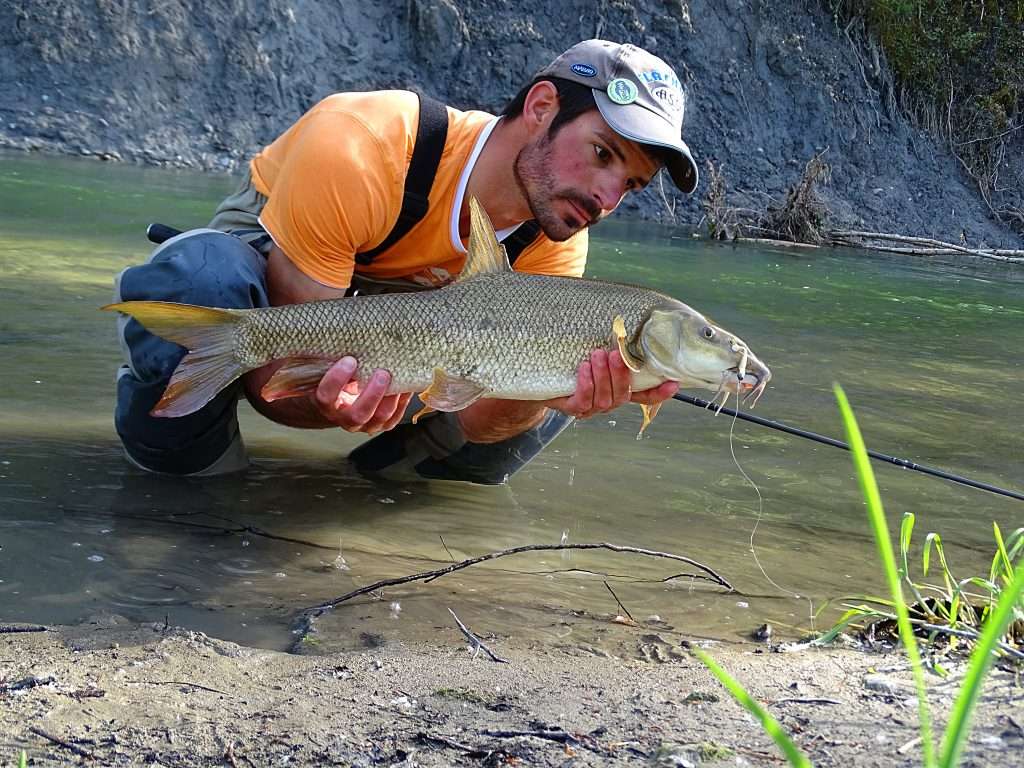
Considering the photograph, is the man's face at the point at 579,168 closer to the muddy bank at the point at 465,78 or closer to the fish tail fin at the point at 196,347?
the fish tail fin at the point at 196,347

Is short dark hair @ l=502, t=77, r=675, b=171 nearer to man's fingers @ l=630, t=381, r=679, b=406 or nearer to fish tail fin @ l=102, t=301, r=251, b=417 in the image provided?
man's fingers @ l=630, t=381, r=679, b=406

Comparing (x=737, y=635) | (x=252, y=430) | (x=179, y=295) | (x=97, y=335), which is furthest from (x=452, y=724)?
(x=97, y=335)

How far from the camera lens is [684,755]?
2.33 m

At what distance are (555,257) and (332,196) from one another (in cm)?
110

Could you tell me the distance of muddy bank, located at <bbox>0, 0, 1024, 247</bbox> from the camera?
21.1 m

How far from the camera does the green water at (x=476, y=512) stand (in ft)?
11.2

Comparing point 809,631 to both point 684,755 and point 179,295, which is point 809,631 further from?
point 179,295

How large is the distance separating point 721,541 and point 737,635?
2.93 feet

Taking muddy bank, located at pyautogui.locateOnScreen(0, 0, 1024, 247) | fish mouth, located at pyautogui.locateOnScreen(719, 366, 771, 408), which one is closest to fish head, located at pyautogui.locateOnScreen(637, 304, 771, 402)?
fish mouth, located at pyautogui.locateOnScreen(719, 366, 771, 408)

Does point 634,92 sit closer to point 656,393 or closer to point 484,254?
point 484,254

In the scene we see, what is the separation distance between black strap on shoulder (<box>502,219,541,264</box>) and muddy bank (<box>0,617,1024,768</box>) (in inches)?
68.1

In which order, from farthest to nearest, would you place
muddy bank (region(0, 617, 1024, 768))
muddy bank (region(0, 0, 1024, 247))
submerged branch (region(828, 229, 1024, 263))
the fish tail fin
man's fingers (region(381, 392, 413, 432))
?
muddy bank (region(0, 0, 1024, 247)) → submerged branch (region(828, 229, 1024, 263)) → man's fingers (region(381, 392, 413, 432)) → the fish tail fin → muddy bank (region(0, 617, 1024, 768))

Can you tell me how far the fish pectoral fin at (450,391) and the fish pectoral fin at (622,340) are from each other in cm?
43

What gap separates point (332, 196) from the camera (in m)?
3.86
